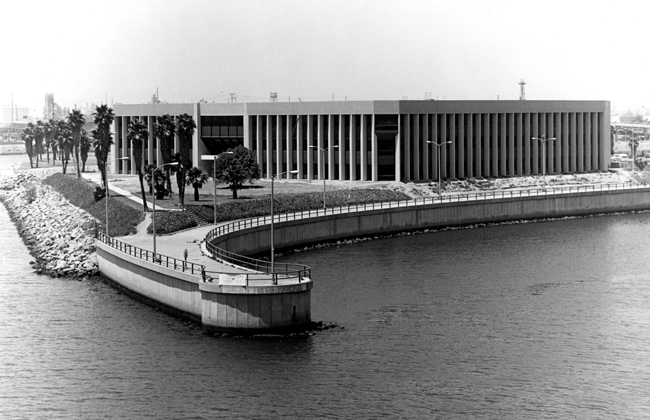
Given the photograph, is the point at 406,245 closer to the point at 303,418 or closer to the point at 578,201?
the point at 578,201

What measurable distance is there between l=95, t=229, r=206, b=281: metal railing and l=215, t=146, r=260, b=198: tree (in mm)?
39201

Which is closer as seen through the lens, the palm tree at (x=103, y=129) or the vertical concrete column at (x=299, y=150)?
the palm tree at (x=103, y=129)

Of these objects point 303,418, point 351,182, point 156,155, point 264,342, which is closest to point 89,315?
point 264,342

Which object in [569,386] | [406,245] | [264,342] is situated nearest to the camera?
[569,386]

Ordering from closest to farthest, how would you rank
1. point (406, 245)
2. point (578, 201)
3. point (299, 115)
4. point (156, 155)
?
point (406, 245) < point (578, 201) < point (299, 115) < point (156, 155)

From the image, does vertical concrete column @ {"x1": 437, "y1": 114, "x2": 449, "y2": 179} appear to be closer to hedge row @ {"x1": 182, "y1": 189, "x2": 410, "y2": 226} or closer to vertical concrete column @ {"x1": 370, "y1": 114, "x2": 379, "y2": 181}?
vertical concrete column @ {"x1": 370, "y1": 114, "x2": 379, "y2": 181}

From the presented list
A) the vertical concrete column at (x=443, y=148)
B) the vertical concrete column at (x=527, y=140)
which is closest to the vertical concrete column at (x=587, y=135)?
the vertical concrete column at (x=527, y=140)

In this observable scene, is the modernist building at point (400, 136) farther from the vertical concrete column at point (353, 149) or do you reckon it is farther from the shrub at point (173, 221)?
the shrub at point (173, 221)

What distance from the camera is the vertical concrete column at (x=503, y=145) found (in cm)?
17488

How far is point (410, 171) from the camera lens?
16325 centimetres

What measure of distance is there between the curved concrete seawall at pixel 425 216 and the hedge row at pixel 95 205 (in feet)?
38.0

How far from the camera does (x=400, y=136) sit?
161m

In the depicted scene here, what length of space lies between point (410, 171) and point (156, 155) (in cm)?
4449

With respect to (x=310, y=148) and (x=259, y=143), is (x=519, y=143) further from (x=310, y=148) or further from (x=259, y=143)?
(x=259, y=143)
